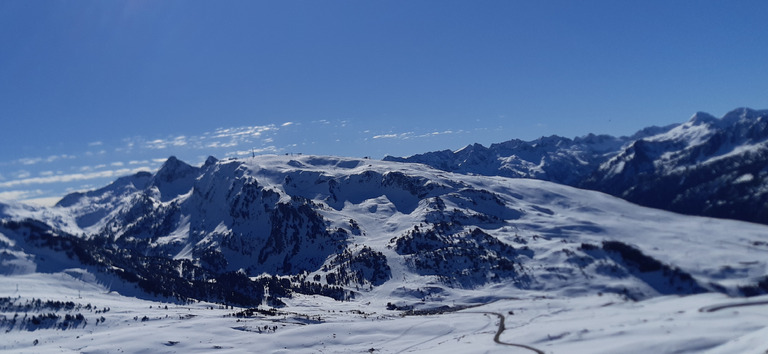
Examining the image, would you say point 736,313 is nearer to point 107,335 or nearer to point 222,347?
point 222,347

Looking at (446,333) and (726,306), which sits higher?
(726,306)

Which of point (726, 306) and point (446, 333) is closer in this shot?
point (726, 306)

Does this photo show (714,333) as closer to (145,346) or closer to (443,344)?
(443,344)

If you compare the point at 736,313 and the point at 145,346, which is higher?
the point at 736,313

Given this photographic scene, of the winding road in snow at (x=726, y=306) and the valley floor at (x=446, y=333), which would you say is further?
the winding road in snow at (x=726, y=306)

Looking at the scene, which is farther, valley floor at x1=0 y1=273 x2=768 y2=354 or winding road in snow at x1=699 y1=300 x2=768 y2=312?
winding road in snow at x1=699 y1=300 x2=768 y2=312

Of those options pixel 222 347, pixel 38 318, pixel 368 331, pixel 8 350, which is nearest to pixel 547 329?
pixel 368 331

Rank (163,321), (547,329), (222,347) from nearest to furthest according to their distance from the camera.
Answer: (547,329) → (222,347) → (163,321)

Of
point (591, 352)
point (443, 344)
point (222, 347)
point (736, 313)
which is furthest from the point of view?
point (222, 347)

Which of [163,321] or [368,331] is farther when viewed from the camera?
[163,321]
